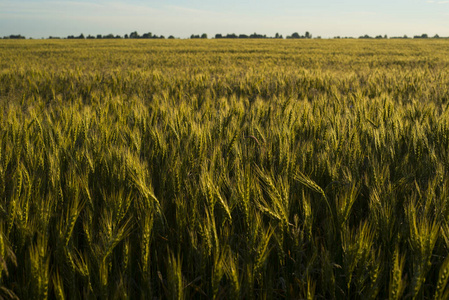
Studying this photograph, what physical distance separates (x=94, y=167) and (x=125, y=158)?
0.69ft

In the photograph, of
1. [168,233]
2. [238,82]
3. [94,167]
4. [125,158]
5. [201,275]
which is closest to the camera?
[201,275]

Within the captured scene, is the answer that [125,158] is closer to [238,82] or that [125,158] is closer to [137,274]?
[137,274]

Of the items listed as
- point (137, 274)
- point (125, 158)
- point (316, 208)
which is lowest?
point (137, 274)

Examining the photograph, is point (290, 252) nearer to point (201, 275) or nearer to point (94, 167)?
point (201, 275)

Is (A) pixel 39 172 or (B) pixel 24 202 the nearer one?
(B) pixel 24 202

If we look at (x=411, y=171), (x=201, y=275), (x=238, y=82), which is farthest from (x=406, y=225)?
(x=238, y=82)

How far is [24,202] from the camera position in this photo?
1.11m

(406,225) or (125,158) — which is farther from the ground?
(125,158)

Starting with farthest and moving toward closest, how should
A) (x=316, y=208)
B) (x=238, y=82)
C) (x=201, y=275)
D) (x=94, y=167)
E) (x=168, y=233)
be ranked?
1. (x=238, y=82)
2. (x=94, y=167)
3. (x=316, y=208)
4. (x=168, y=233)
5. (x=201, y=275)

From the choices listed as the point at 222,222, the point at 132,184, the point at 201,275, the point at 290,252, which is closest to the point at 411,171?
the point at 290,252

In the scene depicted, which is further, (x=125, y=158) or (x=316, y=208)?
(x=125, y=158)

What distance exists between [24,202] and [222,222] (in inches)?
25.9

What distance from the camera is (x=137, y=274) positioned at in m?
1.09

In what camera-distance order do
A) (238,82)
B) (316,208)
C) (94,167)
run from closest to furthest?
(316,208)
(94,167)
(238,82)
